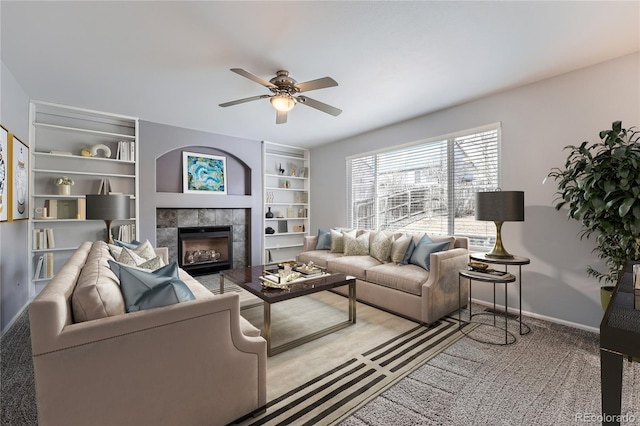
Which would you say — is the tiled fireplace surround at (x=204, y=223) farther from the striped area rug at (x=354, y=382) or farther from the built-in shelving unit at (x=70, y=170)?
the striped area rug at (x=354, y=382)

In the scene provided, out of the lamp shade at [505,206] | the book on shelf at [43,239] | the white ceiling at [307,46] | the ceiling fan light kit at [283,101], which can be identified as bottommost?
the book on shelf at [43,239]

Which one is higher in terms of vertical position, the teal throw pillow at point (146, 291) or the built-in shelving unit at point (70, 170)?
the built-in shelving unit at point (70, 170)

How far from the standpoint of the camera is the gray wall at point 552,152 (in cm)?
267

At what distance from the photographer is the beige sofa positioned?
118 centimetres

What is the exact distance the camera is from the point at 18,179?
306cm

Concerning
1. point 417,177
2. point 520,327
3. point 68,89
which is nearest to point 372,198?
point 417,177

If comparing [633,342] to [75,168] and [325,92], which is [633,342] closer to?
[325,92]

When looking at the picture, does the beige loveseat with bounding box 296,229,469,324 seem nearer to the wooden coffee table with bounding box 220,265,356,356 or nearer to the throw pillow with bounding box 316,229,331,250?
the wooden coffee table with bounding box 220,265,356,356

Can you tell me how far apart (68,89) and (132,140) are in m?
1.14

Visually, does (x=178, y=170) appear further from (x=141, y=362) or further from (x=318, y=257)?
(x=141, y=362)

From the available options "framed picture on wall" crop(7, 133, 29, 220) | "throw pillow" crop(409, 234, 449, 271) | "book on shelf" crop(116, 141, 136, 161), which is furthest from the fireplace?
"throw pillow" crop(409, 234, 449, 271)

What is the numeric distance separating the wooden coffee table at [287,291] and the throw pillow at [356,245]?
4.15ft

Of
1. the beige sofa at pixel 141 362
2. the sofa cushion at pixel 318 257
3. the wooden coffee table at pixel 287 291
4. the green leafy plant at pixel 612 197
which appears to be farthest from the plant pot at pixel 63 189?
the green leafy plant at pixel 612 197

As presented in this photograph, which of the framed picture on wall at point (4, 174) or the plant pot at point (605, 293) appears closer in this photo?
the plant pot at point (605, 293)
